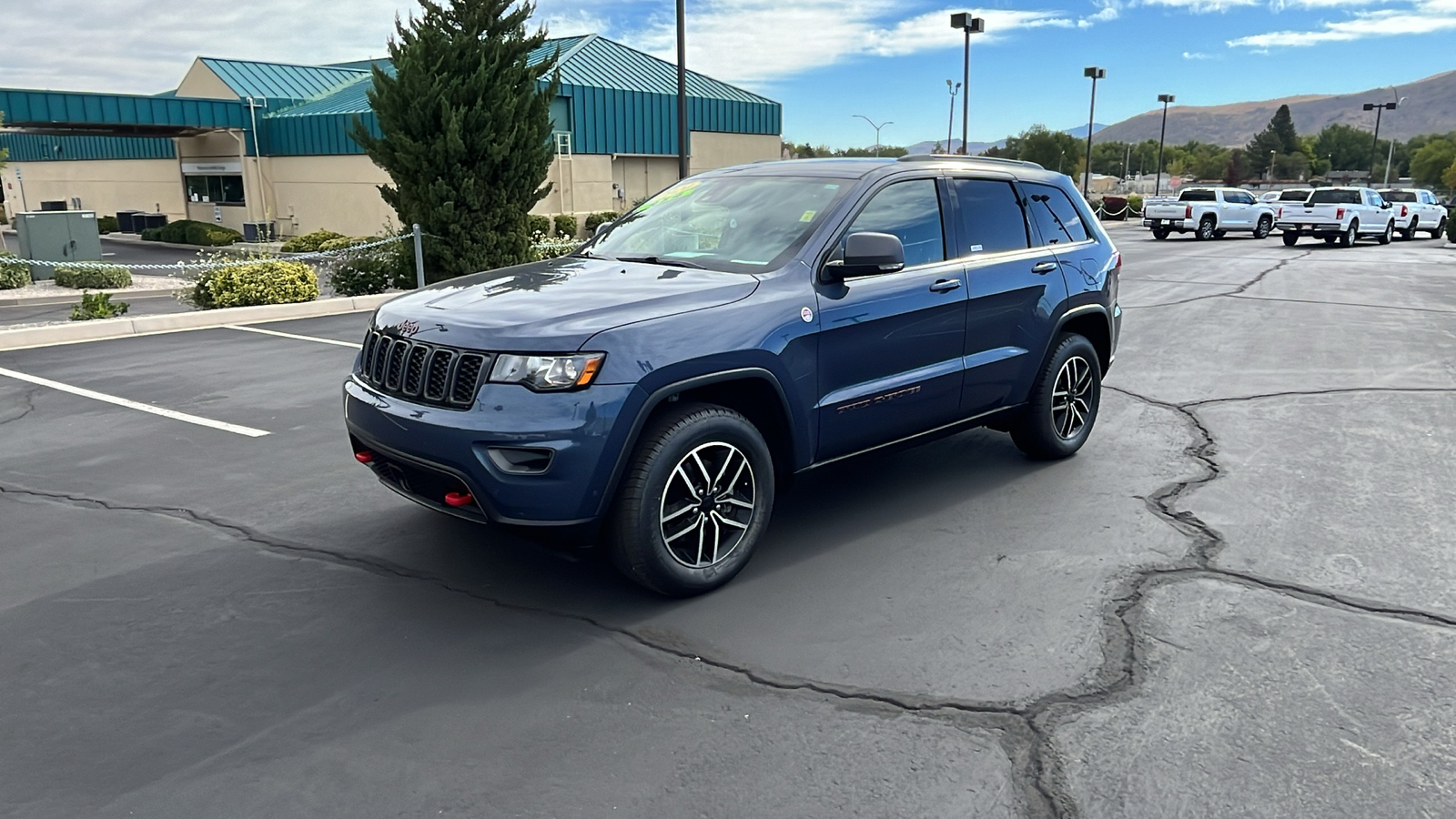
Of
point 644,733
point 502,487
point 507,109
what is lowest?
point 644,733

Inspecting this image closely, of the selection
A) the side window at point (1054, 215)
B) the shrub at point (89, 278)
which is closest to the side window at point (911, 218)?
the side window at point (1054, 215)

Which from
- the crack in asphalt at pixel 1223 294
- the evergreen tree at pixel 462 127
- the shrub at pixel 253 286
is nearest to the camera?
the shrub at pixel 253 286

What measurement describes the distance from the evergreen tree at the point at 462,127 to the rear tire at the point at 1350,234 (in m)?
25.3

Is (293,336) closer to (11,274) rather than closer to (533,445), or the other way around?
(533,445)

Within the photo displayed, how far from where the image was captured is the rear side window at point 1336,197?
30531 mm

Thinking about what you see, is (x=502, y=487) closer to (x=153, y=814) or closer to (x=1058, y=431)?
(x=153, y=814)

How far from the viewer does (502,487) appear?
382 centimetres

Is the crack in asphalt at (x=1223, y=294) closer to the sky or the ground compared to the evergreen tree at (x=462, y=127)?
closer to the ground

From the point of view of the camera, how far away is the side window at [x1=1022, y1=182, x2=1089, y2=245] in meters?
6.05

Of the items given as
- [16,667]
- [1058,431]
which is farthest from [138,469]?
[1058,431]

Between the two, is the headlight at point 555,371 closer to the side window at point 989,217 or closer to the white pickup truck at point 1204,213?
the side window at point 989,217

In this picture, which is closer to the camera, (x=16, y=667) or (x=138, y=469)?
(x=16, y=667)

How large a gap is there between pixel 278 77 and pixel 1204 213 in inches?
A: 1295

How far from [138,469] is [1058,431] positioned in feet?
18.5
